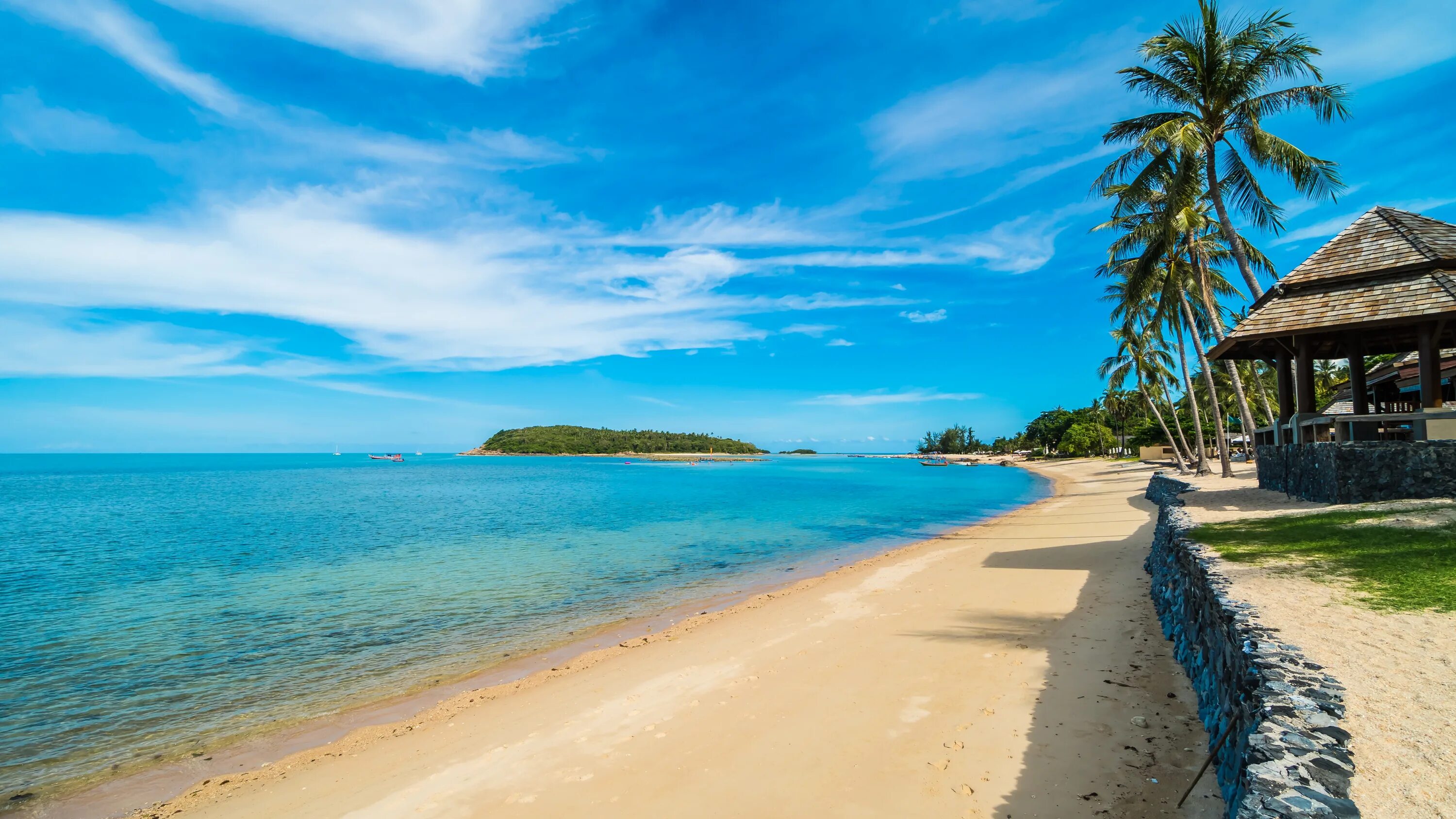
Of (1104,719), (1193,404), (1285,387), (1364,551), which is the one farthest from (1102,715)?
(1193,404)

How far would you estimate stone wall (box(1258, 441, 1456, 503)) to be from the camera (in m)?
10.4

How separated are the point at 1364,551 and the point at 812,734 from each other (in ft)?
22.5

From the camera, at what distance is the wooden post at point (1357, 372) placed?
13055mm

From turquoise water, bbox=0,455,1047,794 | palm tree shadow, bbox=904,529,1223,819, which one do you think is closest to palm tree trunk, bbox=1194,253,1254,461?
turquoise water, bbox=0,455,1047,794

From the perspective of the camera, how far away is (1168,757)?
5.32m

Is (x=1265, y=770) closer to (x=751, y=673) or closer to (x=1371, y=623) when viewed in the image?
(x=1371, y=623)

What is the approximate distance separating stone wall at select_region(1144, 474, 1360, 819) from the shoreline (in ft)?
25.4

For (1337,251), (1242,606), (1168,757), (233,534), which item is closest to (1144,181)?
(1337,251)

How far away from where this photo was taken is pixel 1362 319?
37.7 ft

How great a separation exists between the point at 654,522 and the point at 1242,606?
27073 millimetres

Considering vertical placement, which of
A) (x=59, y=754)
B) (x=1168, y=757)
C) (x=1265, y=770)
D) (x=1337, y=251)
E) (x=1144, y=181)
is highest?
(x=1144, y=181)

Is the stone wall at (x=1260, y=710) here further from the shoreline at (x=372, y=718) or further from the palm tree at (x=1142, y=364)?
the palm tree at (x=1142, y=364)

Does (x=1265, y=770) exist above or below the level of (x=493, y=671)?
above

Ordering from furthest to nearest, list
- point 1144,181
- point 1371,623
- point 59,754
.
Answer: point 1144,181 < point 59,754 < point 1371,623
